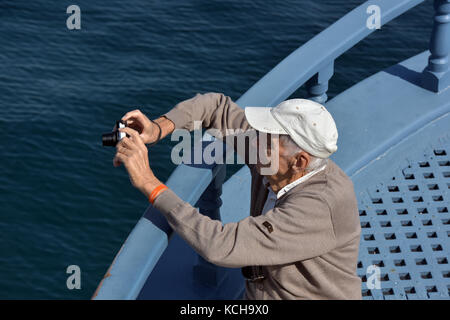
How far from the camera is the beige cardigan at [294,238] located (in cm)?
254

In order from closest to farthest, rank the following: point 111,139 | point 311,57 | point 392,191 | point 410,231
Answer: point 111,139 < point 311,57 < point 410,231 < point 392,191

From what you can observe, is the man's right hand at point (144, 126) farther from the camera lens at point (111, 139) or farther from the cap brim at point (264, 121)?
the cap brim at point (264, 121)

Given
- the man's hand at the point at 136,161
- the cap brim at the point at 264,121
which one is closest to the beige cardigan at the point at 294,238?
the man's hand at the point at 136,161

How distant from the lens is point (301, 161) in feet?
9.22

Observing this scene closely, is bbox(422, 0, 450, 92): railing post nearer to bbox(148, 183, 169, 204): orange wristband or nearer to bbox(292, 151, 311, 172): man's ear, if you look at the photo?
bbox(292, 151, 311, 172): man's ear

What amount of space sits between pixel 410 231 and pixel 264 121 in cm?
143

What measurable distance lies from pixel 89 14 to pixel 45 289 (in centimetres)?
583

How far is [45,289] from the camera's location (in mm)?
8320

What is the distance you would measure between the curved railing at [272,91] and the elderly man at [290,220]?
11cm

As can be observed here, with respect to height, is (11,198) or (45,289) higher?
(11,198)

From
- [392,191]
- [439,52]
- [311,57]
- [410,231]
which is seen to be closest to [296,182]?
[311,57]

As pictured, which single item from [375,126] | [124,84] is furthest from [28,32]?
[375,126]

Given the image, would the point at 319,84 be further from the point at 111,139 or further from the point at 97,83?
the point at 97,83
